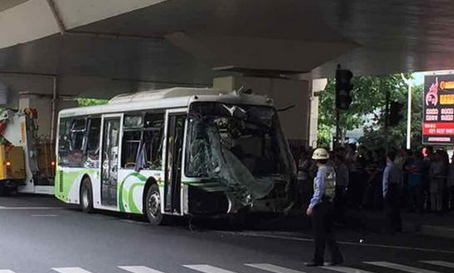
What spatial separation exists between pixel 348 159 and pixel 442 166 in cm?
273

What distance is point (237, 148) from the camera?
55.3 ft

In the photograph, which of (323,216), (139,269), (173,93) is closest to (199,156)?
(173,93)

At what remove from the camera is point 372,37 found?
76.0 ft

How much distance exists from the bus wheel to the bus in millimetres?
23

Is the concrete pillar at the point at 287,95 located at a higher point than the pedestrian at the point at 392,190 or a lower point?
higher

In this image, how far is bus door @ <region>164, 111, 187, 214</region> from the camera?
16797 millimetres

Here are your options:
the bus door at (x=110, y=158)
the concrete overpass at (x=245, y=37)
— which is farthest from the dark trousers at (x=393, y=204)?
the bus door at (x=110, y=158)

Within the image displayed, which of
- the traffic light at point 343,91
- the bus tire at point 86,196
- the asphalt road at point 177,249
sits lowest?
the asphalt road at point 177,249

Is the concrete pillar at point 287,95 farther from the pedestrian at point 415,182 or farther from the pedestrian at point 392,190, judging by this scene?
the pedestrian at point 392,190

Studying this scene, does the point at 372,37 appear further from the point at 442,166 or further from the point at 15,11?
the point at 15,11

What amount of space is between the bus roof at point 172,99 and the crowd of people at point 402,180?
3.77m

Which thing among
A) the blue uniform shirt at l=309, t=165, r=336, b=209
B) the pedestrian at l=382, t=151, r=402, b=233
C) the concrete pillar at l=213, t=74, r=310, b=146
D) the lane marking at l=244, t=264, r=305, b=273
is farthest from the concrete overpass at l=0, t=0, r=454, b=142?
the lane marking at l=244, t=264, r=305, b=273

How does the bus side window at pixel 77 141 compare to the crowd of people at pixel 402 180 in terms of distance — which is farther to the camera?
the bus side window at pixel 77 141

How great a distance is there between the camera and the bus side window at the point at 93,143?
20547 mm
